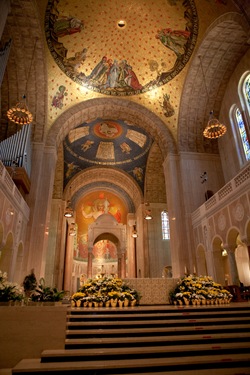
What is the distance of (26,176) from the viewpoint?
11398 mm

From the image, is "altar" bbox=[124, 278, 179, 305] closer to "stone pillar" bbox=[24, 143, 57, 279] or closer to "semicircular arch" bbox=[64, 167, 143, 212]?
"stone pillar" bbox=[24, 143, 57, 279]

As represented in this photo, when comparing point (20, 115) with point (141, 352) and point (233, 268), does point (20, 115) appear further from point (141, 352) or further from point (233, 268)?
point (233, 268)

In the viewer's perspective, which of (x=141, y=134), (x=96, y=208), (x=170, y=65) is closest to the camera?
(x=170, y=65)

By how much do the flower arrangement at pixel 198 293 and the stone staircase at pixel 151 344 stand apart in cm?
182

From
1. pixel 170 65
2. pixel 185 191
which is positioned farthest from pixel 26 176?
pixel 170 65

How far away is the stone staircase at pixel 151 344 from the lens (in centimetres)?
383

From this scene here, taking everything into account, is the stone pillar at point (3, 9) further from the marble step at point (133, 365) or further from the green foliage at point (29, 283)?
the green foliage at point (29, 283)

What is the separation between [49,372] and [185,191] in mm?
11698

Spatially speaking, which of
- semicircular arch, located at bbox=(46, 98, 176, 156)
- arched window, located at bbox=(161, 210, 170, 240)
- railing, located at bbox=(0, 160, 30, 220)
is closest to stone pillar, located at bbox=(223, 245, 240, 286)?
semicircular arch, located at bbox=(46, 98, 176, 156)

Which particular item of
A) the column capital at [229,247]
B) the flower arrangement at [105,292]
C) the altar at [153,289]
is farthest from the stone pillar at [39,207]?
the column capital at [229,247]

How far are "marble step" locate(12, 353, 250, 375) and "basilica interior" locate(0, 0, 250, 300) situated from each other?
5.64 metres

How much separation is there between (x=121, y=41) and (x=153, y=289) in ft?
41.1

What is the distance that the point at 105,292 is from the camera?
797 cm

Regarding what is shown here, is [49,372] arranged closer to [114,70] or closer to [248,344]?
[248,344]
